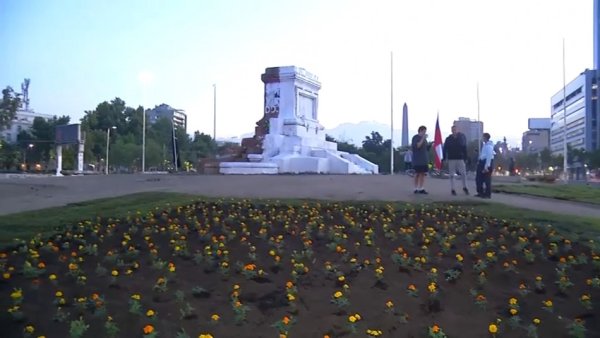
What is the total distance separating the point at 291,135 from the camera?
3547 cm

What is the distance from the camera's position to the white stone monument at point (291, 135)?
33656mm

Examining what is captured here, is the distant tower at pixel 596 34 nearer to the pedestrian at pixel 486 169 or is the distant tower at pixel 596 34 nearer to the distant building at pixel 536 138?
the distant building at pixel 536 138

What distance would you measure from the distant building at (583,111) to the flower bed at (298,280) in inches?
3345

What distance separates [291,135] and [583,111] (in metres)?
76.9

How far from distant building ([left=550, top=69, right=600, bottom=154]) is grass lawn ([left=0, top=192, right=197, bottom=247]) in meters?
84.2

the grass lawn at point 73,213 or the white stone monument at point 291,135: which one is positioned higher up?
the white stone monument at point 291,135

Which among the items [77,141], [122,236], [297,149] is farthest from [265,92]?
[122,236]

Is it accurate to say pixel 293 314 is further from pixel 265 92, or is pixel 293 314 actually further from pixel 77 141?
pixel 77 141

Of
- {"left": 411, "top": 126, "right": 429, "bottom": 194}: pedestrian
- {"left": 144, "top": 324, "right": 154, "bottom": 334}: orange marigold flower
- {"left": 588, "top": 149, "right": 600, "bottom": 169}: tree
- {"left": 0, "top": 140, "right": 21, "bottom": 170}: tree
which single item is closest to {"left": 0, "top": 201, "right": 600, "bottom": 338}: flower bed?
{"left": 144, "top": 324, "right": 154, "bottom": 334}: orange marigold flower

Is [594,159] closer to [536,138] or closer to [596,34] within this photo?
[596,34]

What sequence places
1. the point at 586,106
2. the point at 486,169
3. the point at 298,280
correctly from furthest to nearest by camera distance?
the point at 586,106 < the point at 486,169 < the point at 298,280

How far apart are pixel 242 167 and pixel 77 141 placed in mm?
25535

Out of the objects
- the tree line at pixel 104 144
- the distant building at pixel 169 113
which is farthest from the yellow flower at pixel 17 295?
the distant building at pixel 169 113

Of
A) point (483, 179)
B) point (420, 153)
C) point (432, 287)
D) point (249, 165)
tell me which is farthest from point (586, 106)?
point (432, 287)
